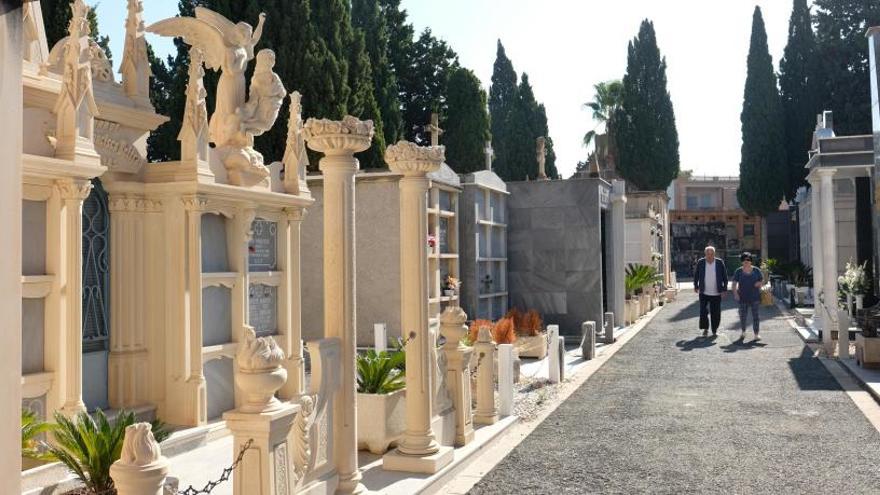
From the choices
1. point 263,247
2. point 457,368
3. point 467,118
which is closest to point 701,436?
point 457,368

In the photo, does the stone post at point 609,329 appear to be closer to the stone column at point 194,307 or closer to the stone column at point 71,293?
the stone column at point 194,307

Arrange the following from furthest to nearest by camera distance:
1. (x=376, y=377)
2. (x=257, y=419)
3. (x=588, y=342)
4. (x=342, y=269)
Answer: (x=588, y=342)
(x=376, y=377)
(x=342, y=269)
(x=257, y=419)

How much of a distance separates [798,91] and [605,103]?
14944 mm

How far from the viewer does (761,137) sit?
110ft

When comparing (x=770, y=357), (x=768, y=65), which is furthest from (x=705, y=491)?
(x=768, y=65)

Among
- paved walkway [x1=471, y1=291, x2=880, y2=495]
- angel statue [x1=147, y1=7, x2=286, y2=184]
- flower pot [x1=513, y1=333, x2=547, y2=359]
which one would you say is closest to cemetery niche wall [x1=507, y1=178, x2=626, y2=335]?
flower pot [x1=513, y1=333, x2=547, y2=359]

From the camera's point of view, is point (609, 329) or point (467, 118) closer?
point (609, 329)

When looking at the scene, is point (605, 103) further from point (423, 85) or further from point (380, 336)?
point (380, 336)

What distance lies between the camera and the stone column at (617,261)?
15109 millimetres

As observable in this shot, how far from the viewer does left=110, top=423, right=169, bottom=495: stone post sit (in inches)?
107

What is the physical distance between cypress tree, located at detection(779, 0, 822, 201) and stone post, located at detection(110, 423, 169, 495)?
→ 33.2 meters

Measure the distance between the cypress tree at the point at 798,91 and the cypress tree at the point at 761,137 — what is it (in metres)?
0.41

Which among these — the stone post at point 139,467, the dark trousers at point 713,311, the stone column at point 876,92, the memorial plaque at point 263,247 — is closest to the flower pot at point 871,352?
the stone column at point 876,92

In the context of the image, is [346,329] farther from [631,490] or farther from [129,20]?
[129,20]
